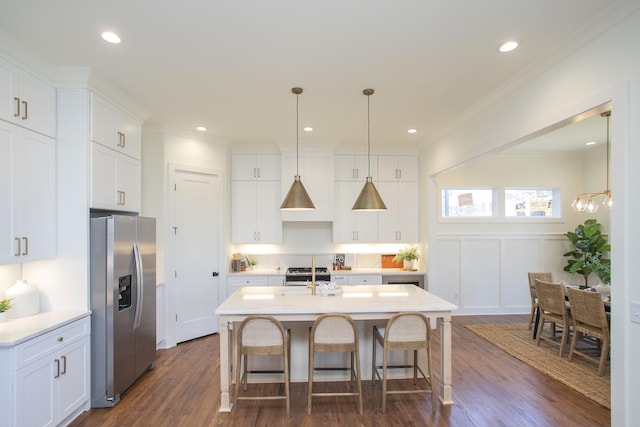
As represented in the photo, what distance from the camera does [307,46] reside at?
2430mm

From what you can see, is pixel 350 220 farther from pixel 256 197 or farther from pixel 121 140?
pixel 121 140

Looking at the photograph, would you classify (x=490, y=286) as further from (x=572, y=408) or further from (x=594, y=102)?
(x=594, y=102)

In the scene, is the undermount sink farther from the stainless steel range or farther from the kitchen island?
the stainless steel range

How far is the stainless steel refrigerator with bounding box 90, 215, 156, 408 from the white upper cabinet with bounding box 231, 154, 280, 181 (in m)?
2.26

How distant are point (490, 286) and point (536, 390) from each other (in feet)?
9.20

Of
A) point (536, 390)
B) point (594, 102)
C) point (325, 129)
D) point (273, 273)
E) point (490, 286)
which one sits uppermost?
point (325, 129)

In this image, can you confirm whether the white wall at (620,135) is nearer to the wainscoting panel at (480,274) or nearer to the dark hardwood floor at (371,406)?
the dark hardwood floor at (371,406)

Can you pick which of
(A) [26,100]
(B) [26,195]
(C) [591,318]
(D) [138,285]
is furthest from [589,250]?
(A) [26,100]

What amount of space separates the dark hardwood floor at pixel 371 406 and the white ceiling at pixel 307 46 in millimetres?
2898

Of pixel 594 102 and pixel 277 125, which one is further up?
pixel 277 125

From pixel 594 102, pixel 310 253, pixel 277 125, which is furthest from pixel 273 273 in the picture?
pixel 594 102

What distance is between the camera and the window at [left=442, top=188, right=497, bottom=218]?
588 centimetres

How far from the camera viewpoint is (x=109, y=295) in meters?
2.81

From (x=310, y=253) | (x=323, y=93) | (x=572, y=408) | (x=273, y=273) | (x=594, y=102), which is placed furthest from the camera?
(x=310, y=253)
